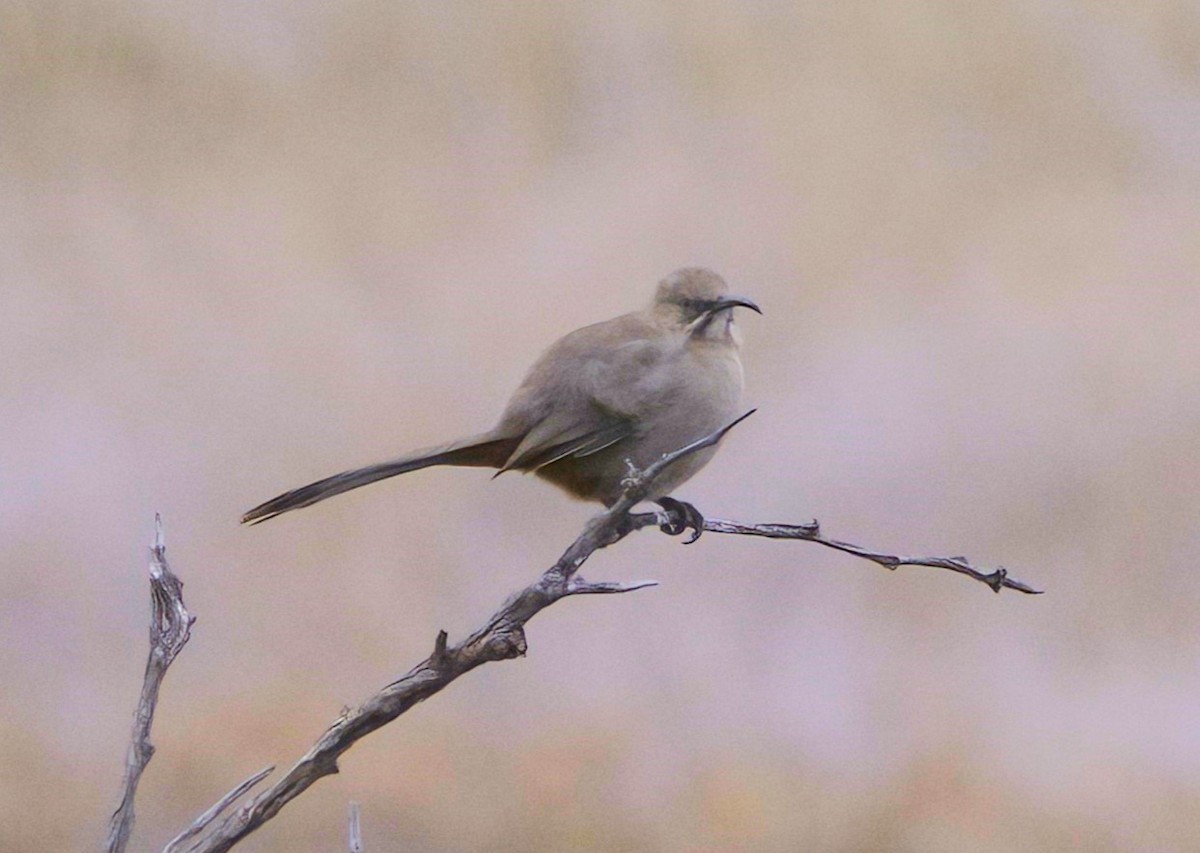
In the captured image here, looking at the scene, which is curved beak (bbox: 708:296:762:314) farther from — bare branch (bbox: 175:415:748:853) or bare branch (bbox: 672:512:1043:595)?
bare branch (bbox: 175:415:748:853)

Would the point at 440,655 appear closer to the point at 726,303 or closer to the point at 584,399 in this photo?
the point at 584,399

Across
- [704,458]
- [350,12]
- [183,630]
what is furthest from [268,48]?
[183,630]

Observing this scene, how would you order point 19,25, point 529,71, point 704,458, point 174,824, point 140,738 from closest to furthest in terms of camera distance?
point 140,738, point 704,458, point 174,824, point 19,25, point 529,71

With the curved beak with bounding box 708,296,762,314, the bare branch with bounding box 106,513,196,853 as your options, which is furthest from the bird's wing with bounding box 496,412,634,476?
the bare branch with bounding box 106,513,196,853

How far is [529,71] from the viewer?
2758 mm

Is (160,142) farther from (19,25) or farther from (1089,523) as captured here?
(1089,523)

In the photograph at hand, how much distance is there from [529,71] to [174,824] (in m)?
1.67

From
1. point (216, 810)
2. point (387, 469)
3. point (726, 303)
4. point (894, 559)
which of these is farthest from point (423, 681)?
point (726, 303)

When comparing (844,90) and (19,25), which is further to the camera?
(844,90)

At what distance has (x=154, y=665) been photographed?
4.11 ft

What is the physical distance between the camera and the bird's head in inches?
72.4

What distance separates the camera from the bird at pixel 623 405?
5.70 ft

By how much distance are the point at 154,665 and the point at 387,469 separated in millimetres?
424

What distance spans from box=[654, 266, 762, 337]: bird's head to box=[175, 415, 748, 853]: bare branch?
59cm
